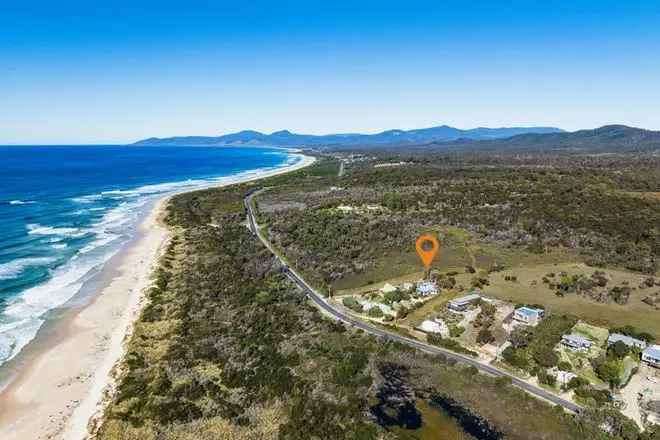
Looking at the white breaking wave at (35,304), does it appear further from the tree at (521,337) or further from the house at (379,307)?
the tree at (521,337)

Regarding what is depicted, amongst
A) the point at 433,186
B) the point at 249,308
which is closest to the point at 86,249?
the point at 249,308

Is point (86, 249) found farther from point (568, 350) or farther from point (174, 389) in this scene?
point (568, 350)

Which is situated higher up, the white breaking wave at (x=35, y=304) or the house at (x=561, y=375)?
the white breaking wave at (x=35, y=304)

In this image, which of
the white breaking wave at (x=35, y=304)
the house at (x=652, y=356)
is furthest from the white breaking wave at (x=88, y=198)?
the house at (x=652, y=356)

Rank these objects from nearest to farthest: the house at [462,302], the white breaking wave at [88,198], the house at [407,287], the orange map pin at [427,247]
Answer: the house at [462,302]
the house at [407,287]
the orange map pin at [427,247]
the white breaking wave at [88,198]

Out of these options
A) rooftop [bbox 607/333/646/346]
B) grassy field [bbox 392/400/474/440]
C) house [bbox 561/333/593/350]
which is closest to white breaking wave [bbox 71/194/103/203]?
grassy field [bbox 392/400/474/440]

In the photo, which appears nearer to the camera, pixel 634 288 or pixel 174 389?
pixel 174 389

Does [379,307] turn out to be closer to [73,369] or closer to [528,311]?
[528,311]
